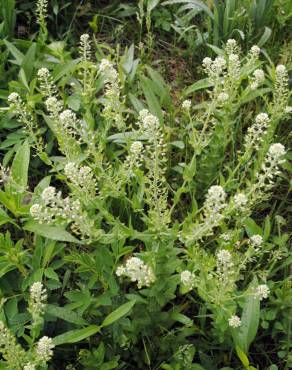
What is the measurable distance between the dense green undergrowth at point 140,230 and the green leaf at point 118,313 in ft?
0.04

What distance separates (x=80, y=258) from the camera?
273 cm

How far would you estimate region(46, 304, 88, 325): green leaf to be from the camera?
2756mm

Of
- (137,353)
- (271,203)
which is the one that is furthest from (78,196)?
(271,203)

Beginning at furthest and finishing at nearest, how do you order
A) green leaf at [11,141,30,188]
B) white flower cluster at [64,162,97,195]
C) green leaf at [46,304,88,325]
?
green leaf at [11,141,30,188]
green leaf at [46,304,88,325]
white flower cluster at [64,162,97,195]

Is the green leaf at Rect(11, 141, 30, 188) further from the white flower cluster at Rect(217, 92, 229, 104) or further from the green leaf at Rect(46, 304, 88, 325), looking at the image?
the white flower cluster at Rect(217, 92, 229, 104)

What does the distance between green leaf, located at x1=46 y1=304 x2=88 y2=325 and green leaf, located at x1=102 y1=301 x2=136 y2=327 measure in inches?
5.4

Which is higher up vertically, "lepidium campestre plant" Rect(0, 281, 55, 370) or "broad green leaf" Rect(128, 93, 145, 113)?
"broad green leaf" Rect(128, 93, 145, 113)

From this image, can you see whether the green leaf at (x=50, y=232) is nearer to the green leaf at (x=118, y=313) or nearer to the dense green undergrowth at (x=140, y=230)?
the dense green undergrowth at (x=140, y=230)

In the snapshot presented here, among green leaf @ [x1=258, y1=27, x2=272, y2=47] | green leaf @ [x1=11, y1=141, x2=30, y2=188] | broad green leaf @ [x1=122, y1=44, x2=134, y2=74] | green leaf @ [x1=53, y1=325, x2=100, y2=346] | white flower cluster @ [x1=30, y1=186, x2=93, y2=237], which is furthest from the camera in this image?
green leaf @ [x1=258, y1=27, x2=272, y2=47]

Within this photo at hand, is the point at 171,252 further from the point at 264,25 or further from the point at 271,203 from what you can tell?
the point at 264,25

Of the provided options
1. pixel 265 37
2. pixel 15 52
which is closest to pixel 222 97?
pixel 265 37

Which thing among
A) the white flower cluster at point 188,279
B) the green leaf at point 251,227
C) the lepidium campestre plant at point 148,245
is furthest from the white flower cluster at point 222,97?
the white flower cluster at point 188,279

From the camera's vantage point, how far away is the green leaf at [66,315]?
9.04ft

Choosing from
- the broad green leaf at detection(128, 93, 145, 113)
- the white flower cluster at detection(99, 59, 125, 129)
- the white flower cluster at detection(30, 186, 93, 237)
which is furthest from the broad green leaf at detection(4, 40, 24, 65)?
the white flower cluster at detection(30, 186, 93, 237)
